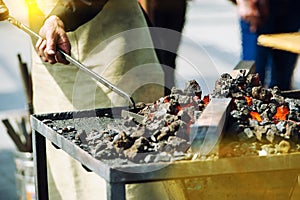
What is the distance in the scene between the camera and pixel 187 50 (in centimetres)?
396

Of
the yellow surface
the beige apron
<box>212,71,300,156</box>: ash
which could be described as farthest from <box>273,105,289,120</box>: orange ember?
the beige apron

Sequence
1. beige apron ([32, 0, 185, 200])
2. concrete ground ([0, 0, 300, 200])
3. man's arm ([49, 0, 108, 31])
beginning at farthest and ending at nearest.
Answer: concrete ground ([0, 0, 300, 200]) < beige apron ([32, 0, 185, 200]) < man's arm ([49, 0, 108, 31])

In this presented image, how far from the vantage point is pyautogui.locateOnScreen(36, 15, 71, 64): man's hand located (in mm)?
2490

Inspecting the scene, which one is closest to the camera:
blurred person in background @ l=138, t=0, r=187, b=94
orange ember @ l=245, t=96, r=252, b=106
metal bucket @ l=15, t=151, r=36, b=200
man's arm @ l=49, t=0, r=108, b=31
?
orange ember @ l=245, t=96, r=252, b=106

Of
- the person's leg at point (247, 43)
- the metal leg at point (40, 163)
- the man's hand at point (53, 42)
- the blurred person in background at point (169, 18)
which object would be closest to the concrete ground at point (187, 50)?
the blurred person in background at point (169, 18)

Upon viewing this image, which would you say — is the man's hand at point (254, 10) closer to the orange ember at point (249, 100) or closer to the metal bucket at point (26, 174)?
the orange ember at point (249, 100)

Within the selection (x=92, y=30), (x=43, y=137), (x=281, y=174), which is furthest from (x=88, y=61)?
(x=281, y=174)

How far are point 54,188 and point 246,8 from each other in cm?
126

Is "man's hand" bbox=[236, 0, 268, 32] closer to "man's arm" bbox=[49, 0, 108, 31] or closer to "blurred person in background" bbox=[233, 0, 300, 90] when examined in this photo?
"man's arm" bbox=[49, 0, 108, 31]

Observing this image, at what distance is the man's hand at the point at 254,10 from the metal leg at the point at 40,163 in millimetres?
862

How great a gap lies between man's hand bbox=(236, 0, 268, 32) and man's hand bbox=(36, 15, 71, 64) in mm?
659

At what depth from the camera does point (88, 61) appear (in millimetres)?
2975

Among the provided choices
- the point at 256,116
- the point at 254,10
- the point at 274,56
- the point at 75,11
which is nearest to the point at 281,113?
the point at 256,116

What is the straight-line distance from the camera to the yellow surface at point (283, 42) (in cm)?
278
